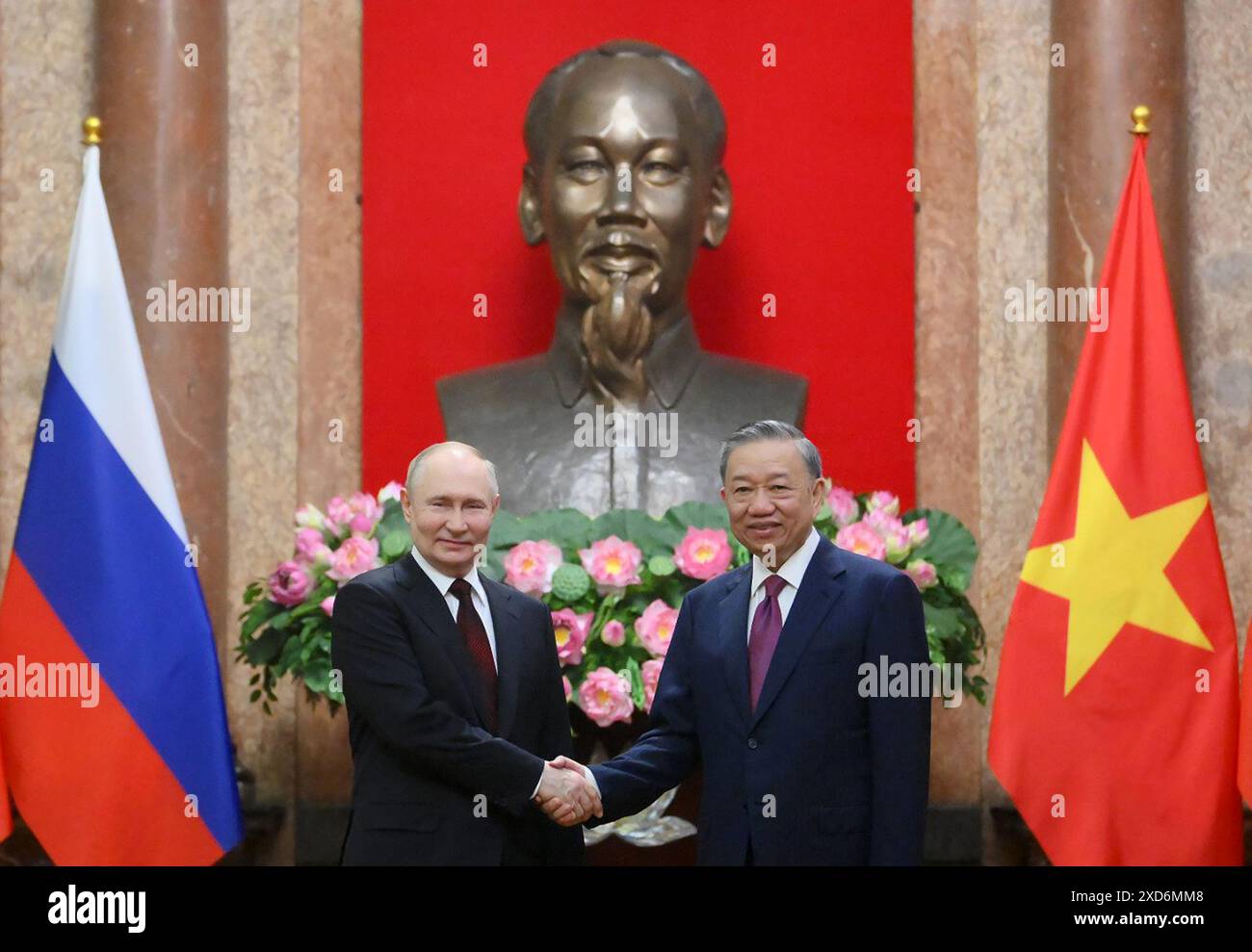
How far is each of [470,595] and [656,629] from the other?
95 centimetres

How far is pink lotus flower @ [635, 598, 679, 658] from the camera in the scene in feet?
15.7

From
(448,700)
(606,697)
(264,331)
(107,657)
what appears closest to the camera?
(448,700)

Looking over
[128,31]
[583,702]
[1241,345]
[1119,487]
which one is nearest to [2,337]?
[128,31]

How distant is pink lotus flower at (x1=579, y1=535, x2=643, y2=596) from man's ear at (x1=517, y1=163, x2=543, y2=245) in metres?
1.31

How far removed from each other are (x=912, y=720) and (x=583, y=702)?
1.24m

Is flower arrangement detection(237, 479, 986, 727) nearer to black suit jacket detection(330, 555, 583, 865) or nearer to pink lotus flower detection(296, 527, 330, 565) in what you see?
pink lotus flower detection(296, 527, 330, 565)

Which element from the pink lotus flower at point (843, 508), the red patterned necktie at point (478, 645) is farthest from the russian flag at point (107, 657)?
the pink lotus flower at point (843, 508)

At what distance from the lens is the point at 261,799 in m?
6.27

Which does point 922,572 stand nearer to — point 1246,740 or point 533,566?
point 1246,740

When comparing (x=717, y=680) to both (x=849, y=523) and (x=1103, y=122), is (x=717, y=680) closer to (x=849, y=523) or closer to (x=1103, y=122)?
(x=849, y=523)

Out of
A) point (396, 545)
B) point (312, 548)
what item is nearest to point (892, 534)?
point (396, 545)

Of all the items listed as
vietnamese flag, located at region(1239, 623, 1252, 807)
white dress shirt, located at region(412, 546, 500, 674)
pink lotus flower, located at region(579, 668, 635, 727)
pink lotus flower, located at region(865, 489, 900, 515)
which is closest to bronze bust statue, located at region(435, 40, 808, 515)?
pink lotus flower, located at region(865, 489, 900, 515)

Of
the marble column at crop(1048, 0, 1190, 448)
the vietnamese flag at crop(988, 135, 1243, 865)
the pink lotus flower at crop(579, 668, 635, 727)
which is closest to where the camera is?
the pink lotus flower at crop(579, 668, 635, 727)

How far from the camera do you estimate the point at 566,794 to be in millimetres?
3842
